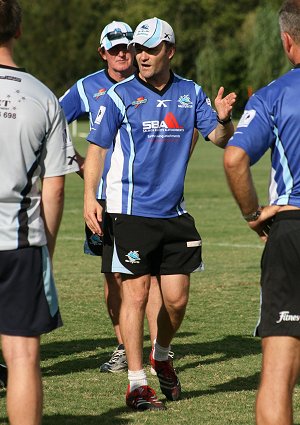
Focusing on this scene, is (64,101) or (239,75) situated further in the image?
(239,75)

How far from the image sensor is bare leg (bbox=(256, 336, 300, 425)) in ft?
16.9

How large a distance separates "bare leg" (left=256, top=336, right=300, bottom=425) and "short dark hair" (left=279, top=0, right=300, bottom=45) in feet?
4.40

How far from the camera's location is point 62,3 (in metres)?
100

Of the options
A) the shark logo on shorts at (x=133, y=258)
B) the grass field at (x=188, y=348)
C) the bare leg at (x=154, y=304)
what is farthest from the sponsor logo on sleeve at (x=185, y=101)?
the grass field at (x=188, y=348)

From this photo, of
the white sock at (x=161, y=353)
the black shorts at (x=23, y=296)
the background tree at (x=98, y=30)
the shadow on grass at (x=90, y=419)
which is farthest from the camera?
the background tree at (x=98, y=30)

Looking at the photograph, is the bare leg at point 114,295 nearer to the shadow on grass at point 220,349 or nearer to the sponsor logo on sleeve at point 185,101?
the shadow on grass at point 220,349

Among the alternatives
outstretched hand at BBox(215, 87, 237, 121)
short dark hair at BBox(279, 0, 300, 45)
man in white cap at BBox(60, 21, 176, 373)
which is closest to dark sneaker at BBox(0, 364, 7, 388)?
man in white cap at BBox(60, 21, 176, 373)

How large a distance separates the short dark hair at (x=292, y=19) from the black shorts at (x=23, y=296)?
1.49 meters

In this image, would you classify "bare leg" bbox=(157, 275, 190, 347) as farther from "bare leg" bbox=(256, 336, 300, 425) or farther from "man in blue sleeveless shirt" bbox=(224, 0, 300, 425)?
"bare leg" bbox=(256, 336, 300, 425)

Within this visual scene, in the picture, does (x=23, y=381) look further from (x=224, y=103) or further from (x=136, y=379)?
(x=224, y=103)

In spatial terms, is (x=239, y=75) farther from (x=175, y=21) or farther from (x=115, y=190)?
(x=115, y=190)

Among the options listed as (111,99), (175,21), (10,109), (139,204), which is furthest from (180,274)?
(175,21)

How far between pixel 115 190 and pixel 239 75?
7423 centimetres

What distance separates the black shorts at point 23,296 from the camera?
5293 millimetres
